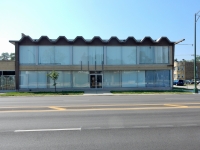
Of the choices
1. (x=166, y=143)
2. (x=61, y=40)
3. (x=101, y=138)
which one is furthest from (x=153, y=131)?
(x=61, y=40)

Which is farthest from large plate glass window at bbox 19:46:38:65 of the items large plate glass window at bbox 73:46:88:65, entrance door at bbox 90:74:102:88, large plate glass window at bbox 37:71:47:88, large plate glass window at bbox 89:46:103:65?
entrance door at bbox 90:74:102:88

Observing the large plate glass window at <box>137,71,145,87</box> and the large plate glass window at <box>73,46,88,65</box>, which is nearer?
the large plate glass window at <box>73,46,88,65</box>

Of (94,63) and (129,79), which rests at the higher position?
(94,63)

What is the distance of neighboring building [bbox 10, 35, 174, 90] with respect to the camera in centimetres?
2928

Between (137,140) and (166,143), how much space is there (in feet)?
2.59

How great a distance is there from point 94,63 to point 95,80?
270 cm

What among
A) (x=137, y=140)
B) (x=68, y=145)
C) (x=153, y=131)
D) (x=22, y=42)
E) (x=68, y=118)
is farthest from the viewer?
(x=22, y=42)

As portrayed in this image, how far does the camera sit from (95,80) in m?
30.1

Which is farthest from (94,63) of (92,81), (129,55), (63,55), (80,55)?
(129,55)

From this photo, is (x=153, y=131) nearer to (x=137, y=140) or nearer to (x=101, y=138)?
(x=137, y=140)

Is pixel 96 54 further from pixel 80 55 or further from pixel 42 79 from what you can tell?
pixel 42 79

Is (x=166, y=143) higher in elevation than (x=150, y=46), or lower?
lower

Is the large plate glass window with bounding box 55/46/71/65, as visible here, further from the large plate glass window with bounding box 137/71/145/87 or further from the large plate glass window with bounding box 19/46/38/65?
the large plate glass window with bounding box 137/71/145/87

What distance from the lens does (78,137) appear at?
18.9 ft
